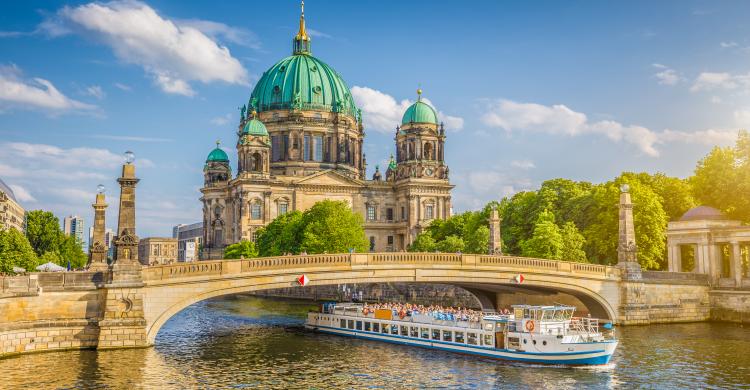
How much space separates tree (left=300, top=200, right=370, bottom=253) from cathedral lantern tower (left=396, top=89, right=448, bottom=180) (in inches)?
1262

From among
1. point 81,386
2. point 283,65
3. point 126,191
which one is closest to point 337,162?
point 283,65

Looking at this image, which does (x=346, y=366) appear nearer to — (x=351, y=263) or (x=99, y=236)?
(x=351, y=263)

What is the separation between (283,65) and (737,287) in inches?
3700

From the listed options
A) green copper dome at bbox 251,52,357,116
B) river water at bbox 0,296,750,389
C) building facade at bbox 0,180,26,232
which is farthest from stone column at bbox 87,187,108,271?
green copper dome at bbox 251,52,357,116

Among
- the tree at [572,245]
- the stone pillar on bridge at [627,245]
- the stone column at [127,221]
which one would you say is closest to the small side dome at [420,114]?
the tree at [572,245]

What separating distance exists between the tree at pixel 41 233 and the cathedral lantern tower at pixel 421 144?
52512 mm

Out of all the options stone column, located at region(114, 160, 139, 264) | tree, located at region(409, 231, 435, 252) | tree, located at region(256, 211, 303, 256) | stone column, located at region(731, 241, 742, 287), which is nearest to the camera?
stone column, located at region(114, 160, 139, 264)

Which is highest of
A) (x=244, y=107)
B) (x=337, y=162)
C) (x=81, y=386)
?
(x=244, y=107)

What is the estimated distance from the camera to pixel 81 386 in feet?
105

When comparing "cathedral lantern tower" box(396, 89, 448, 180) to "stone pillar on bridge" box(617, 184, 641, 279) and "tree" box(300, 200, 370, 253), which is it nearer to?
"tree" box(300, 200, 370, 253)

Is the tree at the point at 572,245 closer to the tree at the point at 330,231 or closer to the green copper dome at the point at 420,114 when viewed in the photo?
the tree at the point at 330,231

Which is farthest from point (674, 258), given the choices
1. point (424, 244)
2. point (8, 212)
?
point (8, 212)

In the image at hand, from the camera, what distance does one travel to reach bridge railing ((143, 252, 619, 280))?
4172 centimetres

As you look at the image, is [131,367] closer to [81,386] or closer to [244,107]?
[81,386]
